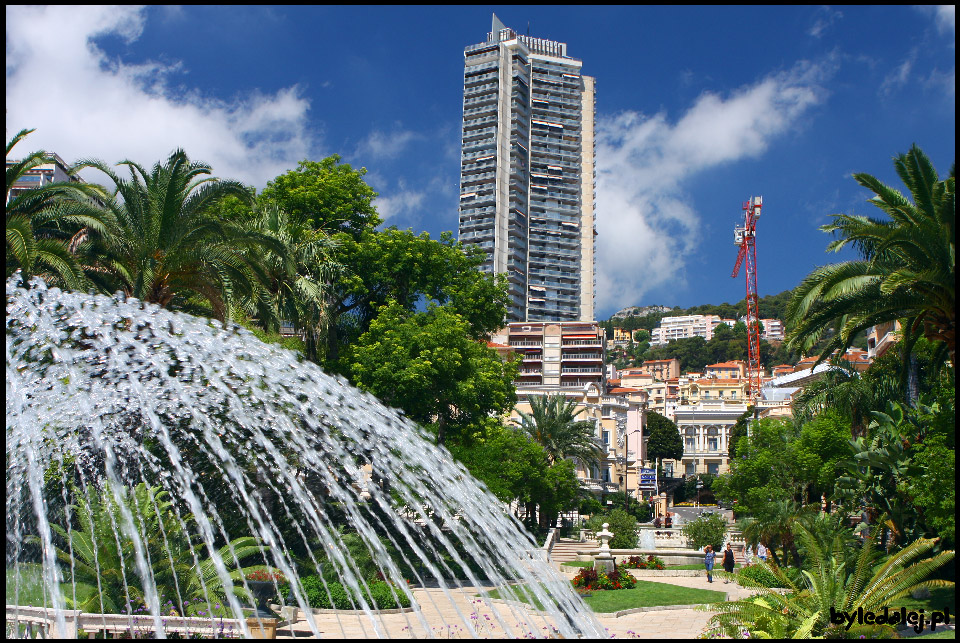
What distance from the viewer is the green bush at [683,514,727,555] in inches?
1459

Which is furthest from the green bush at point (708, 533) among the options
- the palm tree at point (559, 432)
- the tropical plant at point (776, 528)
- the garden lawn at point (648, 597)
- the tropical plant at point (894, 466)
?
the tropical plant at point (894, 466)

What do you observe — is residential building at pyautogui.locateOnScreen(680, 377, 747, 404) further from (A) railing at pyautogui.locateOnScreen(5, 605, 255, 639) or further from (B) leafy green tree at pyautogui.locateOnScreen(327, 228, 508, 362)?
(A) railing at pyautogui.locateOnScreen(5, 605, 255, 639)

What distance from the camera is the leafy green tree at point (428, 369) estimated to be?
27.7 m

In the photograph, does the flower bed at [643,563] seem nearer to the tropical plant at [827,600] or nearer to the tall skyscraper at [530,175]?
the tropical plant at [827,600]

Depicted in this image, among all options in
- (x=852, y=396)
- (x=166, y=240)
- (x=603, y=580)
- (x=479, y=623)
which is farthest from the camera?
(x=852, y=396)

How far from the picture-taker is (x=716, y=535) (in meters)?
37.2

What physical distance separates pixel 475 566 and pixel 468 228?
117 meters

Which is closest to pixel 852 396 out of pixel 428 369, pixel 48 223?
pixel 428 369

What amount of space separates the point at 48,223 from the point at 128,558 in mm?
8255

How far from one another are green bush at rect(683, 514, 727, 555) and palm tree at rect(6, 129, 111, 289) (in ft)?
94.0

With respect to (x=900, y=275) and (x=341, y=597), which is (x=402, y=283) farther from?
(x=900, y=275)

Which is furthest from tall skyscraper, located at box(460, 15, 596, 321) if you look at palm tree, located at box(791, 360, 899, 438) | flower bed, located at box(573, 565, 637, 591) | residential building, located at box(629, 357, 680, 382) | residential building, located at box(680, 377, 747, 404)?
flower bed, located at box(573, 565, 637, 591)

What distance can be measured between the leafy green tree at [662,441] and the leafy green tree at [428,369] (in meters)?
77.8

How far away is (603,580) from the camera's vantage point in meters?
25.4
